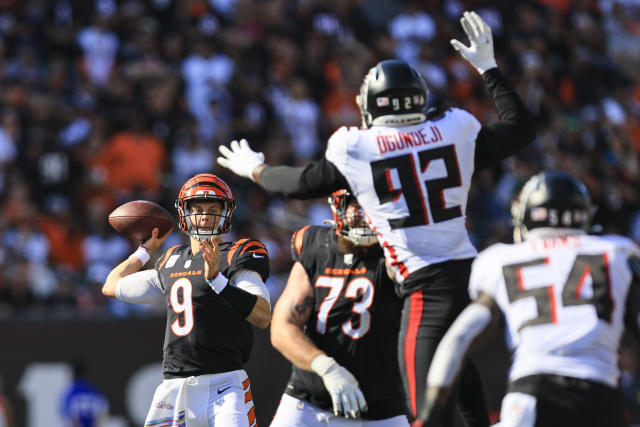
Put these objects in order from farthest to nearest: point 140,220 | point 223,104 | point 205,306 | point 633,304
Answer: point 223,104, point 140,220, point 205,306, point 633,304

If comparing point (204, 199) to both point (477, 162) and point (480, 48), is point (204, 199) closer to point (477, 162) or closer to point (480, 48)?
point (477, 162)

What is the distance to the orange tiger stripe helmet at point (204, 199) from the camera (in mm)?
5996

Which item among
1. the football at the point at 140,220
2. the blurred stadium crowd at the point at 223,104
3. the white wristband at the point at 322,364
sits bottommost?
the white wristband at the point at 322,364

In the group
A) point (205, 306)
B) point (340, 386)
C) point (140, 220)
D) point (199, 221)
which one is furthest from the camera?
point (140, 220)

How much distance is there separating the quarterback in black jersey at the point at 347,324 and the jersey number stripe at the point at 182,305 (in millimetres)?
534

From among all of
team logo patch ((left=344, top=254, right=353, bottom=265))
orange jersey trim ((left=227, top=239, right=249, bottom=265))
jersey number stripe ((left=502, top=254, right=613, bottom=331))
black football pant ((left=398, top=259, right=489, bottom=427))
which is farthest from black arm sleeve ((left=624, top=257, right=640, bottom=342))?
orange jersey trim ((left=227, top=239, right=249, bottom=265))

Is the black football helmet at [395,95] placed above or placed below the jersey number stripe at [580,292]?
above

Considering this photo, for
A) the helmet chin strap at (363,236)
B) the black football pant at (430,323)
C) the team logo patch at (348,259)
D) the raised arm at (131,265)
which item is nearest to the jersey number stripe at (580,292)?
the black football pant at (430,323)

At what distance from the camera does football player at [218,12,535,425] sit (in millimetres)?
4945

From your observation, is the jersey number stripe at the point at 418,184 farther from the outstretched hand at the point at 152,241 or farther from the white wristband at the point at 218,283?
the outstretched hand at the point at 152,241

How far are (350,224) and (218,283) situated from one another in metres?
0.81

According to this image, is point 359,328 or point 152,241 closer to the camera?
point 359,328

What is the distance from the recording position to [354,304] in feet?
18.4

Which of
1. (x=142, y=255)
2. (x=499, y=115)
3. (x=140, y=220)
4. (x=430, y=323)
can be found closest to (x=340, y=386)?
(x=430, y=323)
